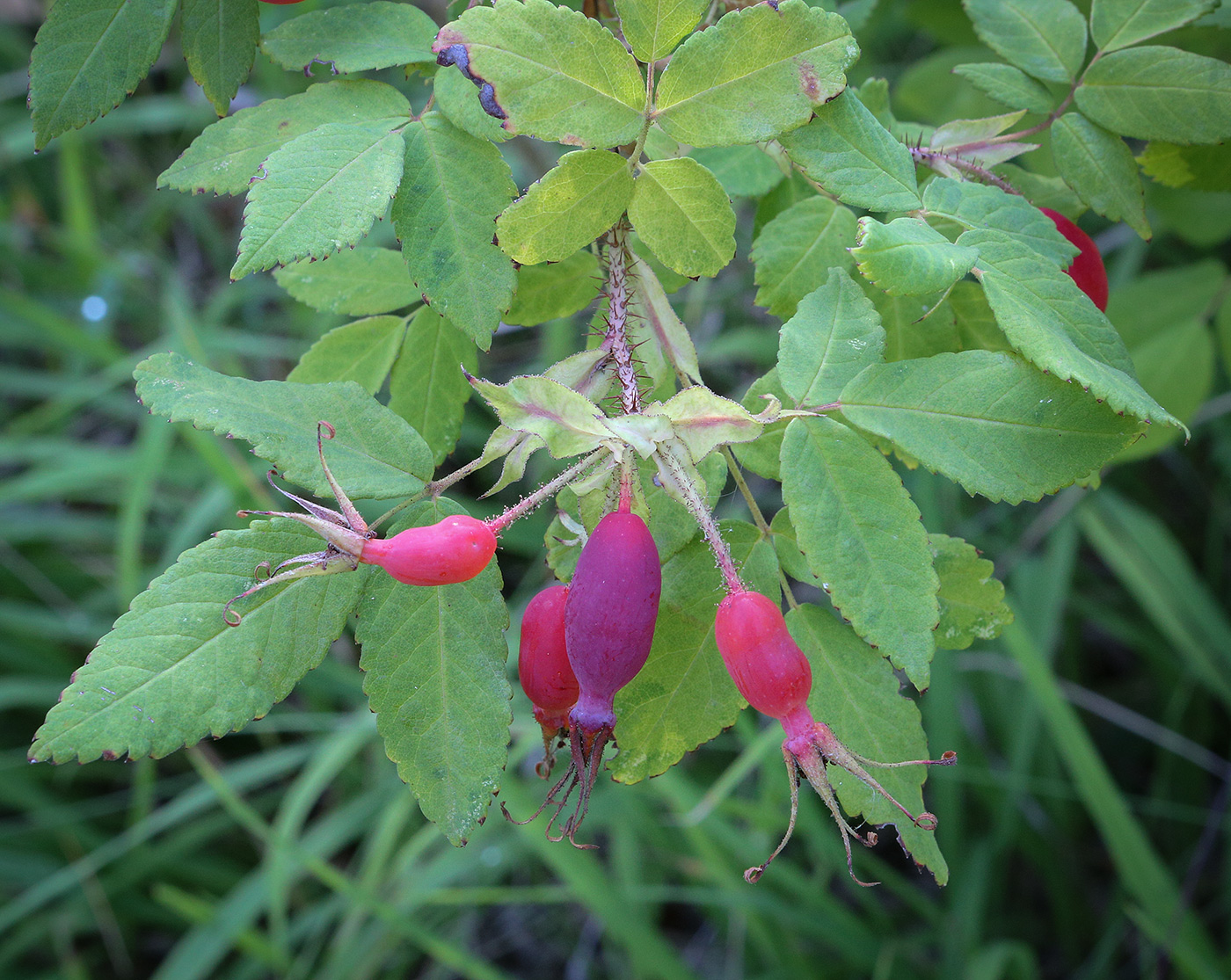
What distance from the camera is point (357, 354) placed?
1.07 meters

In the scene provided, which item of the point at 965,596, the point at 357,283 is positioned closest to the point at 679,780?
the point at 965,596

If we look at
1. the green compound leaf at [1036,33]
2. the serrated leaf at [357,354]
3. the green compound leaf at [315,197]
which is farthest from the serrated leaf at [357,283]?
the green compound leaf at [1036,33]

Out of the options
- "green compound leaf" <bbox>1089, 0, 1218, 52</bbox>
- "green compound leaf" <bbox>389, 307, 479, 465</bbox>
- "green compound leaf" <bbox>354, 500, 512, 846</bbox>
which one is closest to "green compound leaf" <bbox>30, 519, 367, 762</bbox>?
"green compound leaf" <bbox>354, 500, 512, 846</bbox>

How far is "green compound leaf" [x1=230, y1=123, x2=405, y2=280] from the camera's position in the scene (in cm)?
76

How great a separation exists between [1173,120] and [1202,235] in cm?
85

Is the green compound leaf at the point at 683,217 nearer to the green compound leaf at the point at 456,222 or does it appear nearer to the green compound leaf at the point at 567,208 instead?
the green compound leaf at the point at 567,208

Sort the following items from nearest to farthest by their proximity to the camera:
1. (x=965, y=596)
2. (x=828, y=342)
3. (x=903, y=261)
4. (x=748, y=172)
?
1. (x=903, y=261)
2. (x=828, y=342)
3. (x=965, y=596)
4. (x=748, y=172)

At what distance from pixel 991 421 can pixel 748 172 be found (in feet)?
1.41

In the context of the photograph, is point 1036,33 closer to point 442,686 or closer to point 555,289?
point 555,289

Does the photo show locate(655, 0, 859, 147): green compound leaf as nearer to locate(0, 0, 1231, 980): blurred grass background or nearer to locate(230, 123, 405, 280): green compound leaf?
locate(230, 123, 405, 280): green compound leaf

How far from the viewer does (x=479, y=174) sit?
2.77 feet

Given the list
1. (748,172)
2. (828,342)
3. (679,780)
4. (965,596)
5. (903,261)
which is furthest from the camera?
(679,780)

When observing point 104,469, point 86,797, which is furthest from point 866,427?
point 86,797

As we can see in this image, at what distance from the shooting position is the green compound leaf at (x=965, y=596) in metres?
0.94
